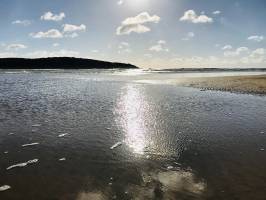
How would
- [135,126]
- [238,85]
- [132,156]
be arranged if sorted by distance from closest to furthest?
[132,156] → [135,126] → [238,85]

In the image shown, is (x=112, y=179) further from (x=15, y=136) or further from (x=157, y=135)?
(x=15, y=136)

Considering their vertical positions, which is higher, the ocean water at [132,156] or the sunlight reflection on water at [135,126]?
the ocean water at [132,156]

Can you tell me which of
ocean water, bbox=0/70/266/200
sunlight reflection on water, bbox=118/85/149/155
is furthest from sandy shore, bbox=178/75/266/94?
ocean water, bbox=0/70/266/200

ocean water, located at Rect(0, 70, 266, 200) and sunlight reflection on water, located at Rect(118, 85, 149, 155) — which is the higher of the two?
ocean water, located at Rect(0, 70, 266, 200)

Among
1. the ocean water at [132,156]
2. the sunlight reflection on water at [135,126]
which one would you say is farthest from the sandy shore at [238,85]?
the ocean water at [132,156]

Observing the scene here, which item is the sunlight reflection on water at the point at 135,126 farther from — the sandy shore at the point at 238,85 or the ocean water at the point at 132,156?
the sandy shore at the point at 238,85

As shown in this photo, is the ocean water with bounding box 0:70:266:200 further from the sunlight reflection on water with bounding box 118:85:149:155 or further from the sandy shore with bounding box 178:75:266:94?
the sandy shore with bounding box 178:75:266:94

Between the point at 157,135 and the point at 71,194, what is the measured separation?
7655 mm

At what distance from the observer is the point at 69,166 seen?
10.9 metres

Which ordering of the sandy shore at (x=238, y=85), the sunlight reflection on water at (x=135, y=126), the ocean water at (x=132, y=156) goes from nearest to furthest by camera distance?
the ocean water at (x=132, y=156) → the sunlight reflection on water at (x=135, y=126) → the sandy shore at (x=238, y=85)

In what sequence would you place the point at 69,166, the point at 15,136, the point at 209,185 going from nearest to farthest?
the point at 209,185
the point at 69,166
the point at 15,136

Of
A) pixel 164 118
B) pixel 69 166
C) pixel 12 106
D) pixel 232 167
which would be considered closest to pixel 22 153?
pixel 69 166

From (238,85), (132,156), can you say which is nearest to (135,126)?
(132,156)

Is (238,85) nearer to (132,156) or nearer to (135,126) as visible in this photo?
(135,126)
